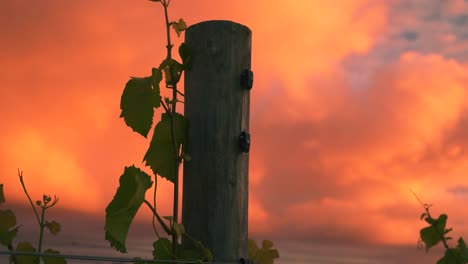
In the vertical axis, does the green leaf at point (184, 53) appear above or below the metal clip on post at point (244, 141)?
above

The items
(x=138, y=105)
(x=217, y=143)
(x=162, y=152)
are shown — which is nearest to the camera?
(x=138, y=105)

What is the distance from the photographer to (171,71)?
3016mm

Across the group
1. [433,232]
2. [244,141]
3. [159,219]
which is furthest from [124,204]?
[433,232]

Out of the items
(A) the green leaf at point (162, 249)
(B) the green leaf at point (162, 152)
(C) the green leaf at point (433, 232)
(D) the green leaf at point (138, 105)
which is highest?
(D) the green leaf at point (138, 105)

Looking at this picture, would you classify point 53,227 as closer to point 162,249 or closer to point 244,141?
point 162,249

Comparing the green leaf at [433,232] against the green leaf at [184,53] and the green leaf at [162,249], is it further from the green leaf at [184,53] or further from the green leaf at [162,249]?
the green leaf at [184,53]

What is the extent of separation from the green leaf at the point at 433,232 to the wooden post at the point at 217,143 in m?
0.96

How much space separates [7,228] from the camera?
2.89 meters

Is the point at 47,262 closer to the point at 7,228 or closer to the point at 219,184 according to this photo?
the point at 7,228

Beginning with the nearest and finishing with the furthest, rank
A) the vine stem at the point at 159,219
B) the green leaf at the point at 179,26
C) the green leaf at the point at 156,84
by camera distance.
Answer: the vine stem at the point at 159,219
the green leaf at the point at 156,84
the green leaf at the point at 179,26

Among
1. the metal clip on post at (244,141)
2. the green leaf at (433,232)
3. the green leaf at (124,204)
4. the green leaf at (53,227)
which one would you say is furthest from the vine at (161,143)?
the green leaf at (433,232)

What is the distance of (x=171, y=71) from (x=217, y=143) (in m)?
0.44

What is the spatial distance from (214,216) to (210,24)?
103cm

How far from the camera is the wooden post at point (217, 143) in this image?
2988 millimetres
